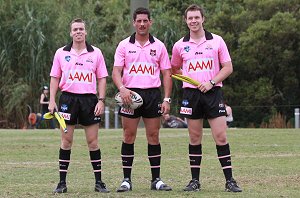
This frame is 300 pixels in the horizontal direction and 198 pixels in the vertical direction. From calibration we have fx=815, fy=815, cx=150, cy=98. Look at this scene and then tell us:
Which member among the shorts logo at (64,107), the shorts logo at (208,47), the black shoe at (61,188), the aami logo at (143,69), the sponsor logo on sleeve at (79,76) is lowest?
the black shoe at (61,188)

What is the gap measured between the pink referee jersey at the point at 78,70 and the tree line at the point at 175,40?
76.7 ft

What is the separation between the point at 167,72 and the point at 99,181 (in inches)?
61.2

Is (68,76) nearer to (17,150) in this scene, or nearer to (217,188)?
(217,188)

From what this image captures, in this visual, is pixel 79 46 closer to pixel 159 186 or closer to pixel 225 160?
pixel 159 186

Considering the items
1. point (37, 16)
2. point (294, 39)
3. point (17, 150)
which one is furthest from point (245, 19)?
point (17, 150)

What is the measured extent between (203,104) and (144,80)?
0.76 meters

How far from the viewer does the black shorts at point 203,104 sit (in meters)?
9.70

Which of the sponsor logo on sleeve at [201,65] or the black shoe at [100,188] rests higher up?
the sponsor logo on sleeve at [201,65]

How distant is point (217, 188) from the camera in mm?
10008

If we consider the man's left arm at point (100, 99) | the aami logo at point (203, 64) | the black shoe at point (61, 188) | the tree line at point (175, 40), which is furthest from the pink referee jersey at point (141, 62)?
the tree line at point (175, 40)

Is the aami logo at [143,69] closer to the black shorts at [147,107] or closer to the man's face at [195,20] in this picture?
the black shorts at [147,107]

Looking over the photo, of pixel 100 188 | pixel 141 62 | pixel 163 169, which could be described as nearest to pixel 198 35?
pixel 141 62

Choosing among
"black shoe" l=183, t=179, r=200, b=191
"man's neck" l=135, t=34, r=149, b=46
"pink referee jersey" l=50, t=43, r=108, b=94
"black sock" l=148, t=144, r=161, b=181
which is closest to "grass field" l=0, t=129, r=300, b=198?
"black shoe" l=183, t=179, r=200, b=191

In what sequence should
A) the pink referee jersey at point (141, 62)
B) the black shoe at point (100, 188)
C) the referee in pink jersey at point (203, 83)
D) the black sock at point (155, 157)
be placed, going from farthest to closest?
the black sock at point (155, 157)
the pink referee jersey at point (141, 62)
the referee in pink jersey at point (203, 83)
the black shoe at point (100, 188)
